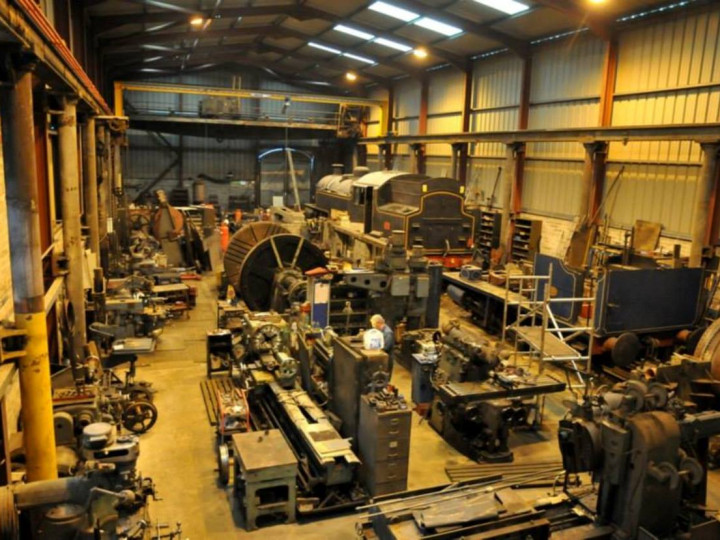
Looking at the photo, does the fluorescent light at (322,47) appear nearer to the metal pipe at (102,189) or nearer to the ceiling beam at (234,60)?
the ceiling beam at (234,60)

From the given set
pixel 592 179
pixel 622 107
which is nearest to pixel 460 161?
pixel 622 107

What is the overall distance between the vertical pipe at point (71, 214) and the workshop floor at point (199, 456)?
1319mm

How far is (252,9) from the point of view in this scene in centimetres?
1480

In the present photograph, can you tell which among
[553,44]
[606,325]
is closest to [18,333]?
[606,325]

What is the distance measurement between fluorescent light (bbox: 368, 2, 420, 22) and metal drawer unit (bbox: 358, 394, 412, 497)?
11.5 m

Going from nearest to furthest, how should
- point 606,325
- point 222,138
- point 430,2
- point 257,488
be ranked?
1. point 257,488
2. point 606,325
3. point 430,2
4. point 222,138

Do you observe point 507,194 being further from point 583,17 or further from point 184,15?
point 184,15

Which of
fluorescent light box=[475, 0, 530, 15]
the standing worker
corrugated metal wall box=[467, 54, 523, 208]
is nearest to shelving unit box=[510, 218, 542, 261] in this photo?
corrugated metal wall box=[467, 54, 523, 208]

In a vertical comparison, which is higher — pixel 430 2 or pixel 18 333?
pixel 430 2

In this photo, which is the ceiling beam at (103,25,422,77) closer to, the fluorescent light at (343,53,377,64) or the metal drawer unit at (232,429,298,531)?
the fluorescent light at (343,53,377,64)

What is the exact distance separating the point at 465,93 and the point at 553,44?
3858mm

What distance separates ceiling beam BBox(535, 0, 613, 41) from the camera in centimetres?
1123

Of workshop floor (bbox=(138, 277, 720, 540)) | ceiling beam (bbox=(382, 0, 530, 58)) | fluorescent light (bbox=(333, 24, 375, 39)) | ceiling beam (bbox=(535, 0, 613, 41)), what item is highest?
fluorescent light (bbox=(333, 24, 375, 39))

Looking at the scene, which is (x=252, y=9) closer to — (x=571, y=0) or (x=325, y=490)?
(x=571, y=0)
